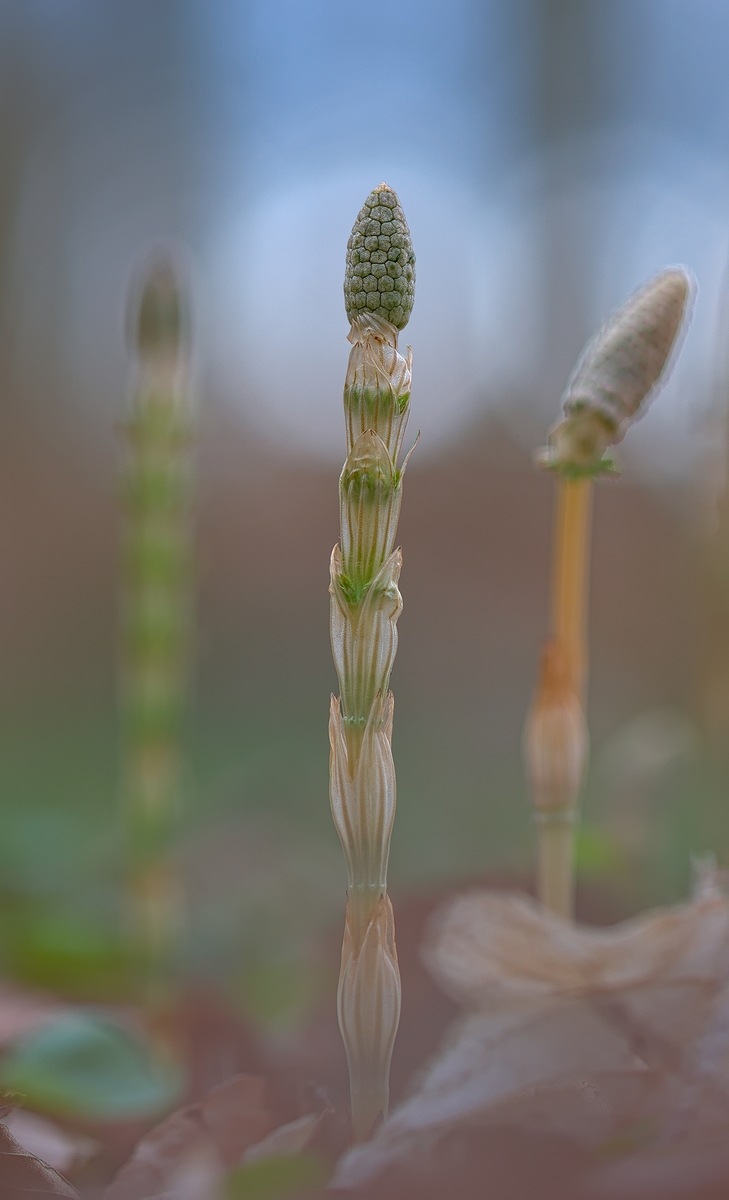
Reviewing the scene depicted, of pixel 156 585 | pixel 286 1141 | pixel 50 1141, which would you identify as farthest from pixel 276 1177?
pixel 156 585

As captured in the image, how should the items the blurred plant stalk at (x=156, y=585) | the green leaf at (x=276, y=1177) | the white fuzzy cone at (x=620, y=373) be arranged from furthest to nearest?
1. the blurred plant stalk at (x=156, y=585)
2. the white fuzzy cone at (x=620, y=373)
3. the green leaf at (x=276, y=1177)

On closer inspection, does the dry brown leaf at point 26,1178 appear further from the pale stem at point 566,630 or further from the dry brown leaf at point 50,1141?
the pale stem at point 566,630

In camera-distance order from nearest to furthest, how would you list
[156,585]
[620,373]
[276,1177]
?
[276,1177] → [620,373] → [156,585]

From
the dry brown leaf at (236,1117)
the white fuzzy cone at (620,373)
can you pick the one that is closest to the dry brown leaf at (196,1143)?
the dry brown leaf at (236,1117)

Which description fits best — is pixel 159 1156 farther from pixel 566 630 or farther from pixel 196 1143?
pixel 566 630

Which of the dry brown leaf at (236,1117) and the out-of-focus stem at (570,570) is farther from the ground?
the out-of-focus stem at (570,570)

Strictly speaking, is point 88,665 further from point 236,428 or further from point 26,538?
point 236,428
